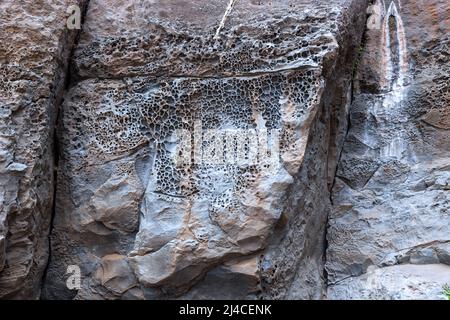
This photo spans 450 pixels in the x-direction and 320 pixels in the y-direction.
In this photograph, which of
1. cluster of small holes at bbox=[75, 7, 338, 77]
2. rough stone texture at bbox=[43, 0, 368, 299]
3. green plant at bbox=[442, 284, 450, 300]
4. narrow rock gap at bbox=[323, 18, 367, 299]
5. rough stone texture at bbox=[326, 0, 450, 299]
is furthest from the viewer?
narrow rock gap at bbox=[323, 18, 367, 299]

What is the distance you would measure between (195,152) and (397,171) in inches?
55.0

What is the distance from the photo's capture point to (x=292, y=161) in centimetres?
330

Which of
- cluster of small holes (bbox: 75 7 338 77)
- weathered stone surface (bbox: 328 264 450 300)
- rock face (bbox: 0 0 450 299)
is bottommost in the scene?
weathered stone surface (bbox: 328 264 450 300)

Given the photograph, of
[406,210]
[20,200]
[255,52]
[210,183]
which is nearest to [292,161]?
[210,183]

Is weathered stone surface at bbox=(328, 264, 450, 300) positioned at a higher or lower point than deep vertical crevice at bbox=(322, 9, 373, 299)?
lower

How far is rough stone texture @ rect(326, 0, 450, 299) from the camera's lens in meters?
3.57

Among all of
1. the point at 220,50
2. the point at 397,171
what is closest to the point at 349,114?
the point at 397,171

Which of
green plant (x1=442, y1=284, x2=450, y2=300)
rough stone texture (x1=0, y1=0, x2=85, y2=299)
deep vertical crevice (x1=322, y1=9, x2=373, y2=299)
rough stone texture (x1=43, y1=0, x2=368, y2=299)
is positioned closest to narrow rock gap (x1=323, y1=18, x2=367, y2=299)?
deep vertical crevice (x1=322, y1=9, x2=373, y2=299)

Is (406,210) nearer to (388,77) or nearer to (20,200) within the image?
(388,77)

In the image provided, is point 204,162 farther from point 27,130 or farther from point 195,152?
point 27,130

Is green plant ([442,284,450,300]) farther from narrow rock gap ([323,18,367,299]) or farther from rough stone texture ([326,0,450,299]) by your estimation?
narrow rock gap ([323,18,367,299])

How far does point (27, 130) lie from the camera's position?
336 centimetres

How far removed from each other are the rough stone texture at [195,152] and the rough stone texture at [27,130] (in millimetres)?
147

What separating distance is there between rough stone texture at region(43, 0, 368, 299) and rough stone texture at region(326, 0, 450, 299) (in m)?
0.28
